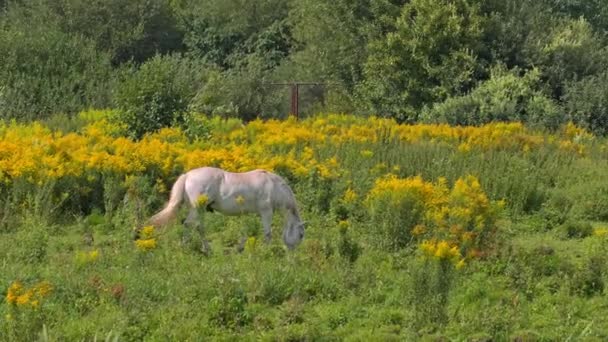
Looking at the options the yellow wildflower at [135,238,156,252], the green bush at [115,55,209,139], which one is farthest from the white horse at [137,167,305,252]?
the green bush at [115,55,209,139]

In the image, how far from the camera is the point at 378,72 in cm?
2861

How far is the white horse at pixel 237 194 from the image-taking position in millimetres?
11492

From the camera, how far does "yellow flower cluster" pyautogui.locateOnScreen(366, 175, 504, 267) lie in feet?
36.6

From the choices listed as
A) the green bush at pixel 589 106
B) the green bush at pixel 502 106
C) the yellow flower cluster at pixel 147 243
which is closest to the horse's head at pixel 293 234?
the yellow flower cluster at pixel 147 243

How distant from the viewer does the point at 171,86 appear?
63.5 ft

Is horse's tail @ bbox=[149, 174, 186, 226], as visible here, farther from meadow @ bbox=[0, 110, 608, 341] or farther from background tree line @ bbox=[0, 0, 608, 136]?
background tree line @ bbox=[0, 0, 608, 136]

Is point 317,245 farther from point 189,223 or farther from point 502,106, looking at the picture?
point 502,106

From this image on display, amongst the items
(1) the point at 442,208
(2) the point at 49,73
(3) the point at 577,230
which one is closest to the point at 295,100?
(2) the point at 49,73

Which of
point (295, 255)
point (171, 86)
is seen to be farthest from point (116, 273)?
point (171, 86)

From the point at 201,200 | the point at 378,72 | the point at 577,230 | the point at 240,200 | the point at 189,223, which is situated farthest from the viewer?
the point at 378,72

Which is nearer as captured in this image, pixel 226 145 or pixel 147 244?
pixel 147 244

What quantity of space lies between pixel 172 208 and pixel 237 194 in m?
0.77

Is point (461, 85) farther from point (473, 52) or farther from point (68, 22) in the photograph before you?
point (68, 22)

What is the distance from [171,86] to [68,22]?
19343 mm
